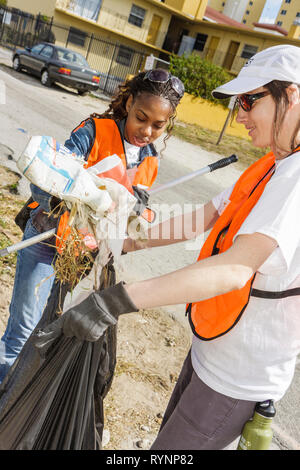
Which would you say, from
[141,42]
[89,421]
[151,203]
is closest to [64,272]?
[89,421]

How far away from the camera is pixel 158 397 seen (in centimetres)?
268

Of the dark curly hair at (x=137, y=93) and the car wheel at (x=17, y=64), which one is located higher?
the dark curly hair at (x=137, y=93)

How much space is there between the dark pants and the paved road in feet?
4.56

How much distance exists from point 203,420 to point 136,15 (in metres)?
28.2

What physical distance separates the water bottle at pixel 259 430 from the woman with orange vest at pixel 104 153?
3.36 ft

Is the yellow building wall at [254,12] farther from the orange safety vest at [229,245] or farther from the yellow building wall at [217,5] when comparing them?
the orange safety vest at [229,245]

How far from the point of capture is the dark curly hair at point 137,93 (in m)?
2.10

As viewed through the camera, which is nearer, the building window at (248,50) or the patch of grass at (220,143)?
the patch of grass at (220,143)

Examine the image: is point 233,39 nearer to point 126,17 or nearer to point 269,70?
point 126,17

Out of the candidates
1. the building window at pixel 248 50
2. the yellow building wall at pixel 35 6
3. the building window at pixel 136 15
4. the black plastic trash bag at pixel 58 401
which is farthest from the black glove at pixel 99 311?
the building window at pixel 248 50

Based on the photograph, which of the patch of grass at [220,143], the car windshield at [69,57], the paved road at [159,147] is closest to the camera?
the paved road at [159,147]

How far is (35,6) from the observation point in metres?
24.2

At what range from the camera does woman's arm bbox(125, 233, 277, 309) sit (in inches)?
44.9

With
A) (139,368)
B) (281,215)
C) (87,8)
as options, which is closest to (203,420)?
(281,215)
